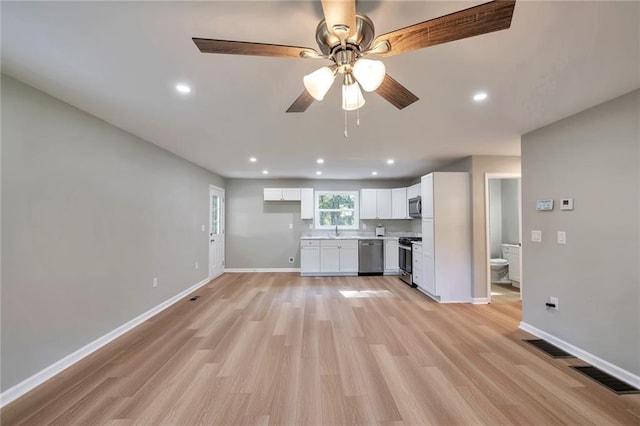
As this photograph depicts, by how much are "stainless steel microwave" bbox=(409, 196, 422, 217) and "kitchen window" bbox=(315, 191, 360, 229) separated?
4.95 ft

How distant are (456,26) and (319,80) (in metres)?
0.63

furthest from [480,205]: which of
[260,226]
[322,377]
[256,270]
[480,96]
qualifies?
[256,270]

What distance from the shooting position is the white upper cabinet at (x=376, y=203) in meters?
6.36

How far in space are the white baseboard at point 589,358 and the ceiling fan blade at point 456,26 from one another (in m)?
2.93

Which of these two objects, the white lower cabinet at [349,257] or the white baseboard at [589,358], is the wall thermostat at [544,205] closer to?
the white baseboard at [589,358]

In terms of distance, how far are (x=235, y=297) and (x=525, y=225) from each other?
14.4ft

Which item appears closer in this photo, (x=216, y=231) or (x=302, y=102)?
(x=302, y=102)

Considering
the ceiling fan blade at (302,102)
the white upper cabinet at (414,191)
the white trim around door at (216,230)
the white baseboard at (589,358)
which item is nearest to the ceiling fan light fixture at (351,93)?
the ceiling fan blade at (302,102)

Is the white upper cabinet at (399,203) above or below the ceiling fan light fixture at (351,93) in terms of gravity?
below

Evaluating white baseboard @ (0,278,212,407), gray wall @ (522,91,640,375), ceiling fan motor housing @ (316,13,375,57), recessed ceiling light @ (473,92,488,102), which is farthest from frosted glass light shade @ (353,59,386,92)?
white baseboard @ (0,278,212,407)

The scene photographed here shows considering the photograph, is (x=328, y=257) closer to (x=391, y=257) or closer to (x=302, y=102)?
(x=391, y=257)

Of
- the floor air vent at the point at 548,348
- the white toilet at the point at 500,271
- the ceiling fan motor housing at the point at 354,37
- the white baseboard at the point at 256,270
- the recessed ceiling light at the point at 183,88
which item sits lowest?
the floor air vent at the point at 548,348

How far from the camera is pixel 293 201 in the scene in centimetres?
644

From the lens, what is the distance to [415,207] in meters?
5.19
